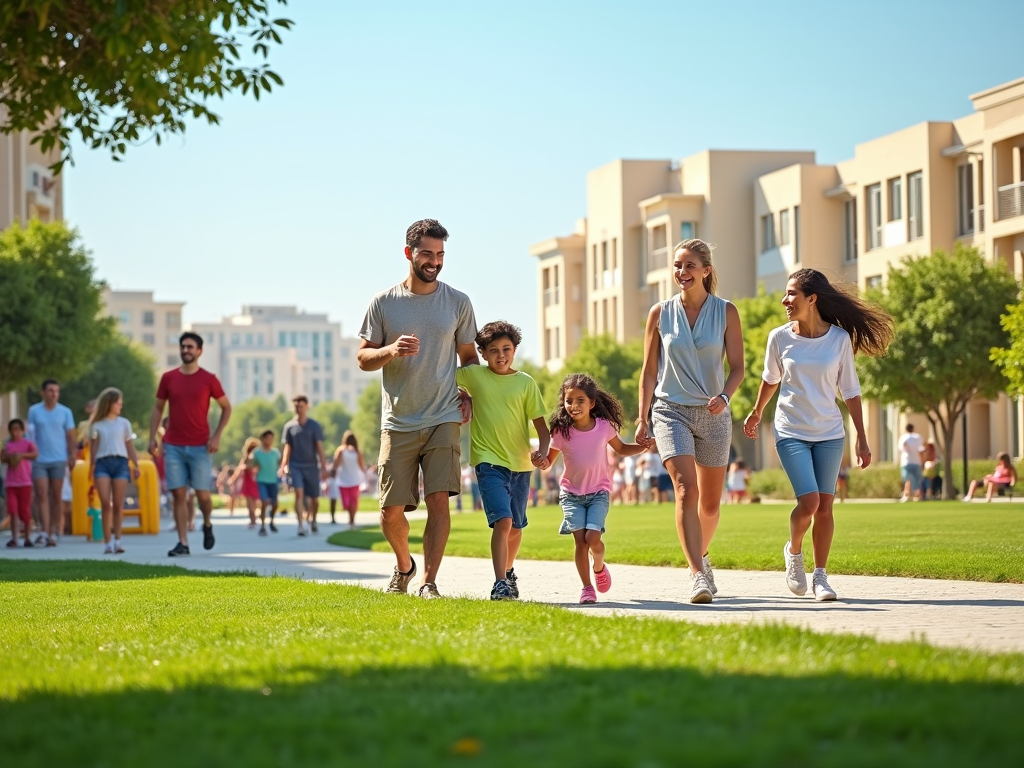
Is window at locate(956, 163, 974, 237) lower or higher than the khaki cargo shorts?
higher

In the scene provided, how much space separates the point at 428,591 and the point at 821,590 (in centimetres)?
250

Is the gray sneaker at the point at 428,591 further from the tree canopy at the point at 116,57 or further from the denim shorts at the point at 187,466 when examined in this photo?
the denim shorts at the point at 187,466

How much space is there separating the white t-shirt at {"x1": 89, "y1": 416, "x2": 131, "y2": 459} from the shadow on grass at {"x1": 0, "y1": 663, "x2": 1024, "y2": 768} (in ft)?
44.7

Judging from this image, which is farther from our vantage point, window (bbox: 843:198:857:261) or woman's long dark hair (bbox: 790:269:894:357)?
window (bbox: 843:198:857:261)

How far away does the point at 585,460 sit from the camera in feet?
34.7

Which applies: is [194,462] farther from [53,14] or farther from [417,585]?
[53,14]

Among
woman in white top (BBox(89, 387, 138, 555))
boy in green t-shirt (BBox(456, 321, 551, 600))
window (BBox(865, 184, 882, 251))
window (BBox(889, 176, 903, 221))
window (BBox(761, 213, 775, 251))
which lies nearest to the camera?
boy in green t-shirt (BBox(456, 321, 551, 600))

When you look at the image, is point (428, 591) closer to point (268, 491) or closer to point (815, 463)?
point (815, 463)

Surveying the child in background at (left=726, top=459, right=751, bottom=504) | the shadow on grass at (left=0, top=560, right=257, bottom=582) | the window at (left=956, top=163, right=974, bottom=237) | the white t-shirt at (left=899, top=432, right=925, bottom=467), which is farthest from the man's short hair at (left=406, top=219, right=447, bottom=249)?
the window at (left=956, top=163, right=974, bottom=237)

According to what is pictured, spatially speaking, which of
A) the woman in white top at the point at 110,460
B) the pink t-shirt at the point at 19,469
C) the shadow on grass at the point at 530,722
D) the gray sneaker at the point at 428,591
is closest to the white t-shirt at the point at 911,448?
the pink t-shirt at the point at 19,469

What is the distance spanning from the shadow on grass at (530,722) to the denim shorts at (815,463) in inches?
158

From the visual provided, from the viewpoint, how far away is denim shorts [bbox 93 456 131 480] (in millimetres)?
19094

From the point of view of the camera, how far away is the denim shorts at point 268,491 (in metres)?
27.8

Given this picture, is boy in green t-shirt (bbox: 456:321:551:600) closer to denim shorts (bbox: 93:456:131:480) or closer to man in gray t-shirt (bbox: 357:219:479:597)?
man in gray t-shirt (bbox: 357:219:479:597)
